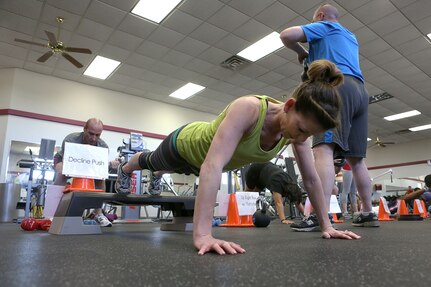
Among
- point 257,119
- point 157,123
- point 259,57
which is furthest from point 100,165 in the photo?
point 157,123

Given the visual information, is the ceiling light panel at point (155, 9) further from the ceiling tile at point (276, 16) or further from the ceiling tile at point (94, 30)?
the ceiling tile at point (276, 16)

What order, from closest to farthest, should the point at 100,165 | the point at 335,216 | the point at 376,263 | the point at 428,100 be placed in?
1. the point at 376,263
2. the point at 100,165
3. the point at 335,216
4. the point at 428,100

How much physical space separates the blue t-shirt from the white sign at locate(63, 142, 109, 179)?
1.27 metres

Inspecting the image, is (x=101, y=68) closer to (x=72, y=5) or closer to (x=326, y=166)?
(x=72, y=5)

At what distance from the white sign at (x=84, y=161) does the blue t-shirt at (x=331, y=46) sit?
4.17 ft

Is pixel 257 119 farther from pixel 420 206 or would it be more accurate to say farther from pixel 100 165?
pixel 420 206

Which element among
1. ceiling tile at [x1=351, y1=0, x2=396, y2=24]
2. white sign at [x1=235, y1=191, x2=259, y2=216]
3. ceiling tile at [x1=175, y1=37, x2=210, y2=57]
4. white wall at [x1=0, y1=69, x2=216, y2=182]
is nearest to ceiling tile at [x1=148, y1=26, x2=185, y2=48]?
ceiling tile at [x1=175, y1=37, x2=210, y2=57]

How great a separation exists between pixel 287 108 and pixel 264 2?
10.5 feet

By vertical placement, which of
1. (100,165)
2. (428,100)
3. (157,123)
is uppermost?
(428,100)

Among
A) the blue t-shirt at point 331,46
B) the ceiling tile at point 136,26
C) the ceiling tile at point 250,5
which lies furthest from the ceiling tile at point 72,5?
the blue t-shirt at point 331,46

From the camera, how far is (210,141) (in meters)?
1.15

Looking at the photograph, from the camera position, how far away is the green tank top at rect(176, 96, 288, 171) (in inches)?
39.5

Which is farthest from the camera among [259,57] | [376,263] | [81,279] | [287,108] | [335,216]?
[259,57]

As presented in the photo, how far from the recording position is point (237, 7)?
3.80m
